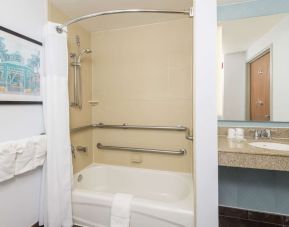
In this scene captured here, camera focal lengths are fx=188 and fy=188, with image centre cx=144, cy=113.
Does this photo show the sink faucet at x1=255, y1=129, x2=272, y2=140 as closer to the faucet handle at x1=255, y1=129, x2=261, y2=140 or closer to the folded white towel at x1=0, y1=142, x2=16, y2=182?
the faucet handle at x1=255, y1=129, x2=261, y2=140

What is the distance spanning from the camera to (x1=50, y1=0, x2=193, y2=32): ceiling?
182 cm

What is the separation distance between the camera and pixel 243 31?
5.97 ft

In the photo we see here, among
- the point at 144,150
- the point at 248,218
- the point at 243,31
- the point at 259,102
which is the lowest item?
the point at 248,218

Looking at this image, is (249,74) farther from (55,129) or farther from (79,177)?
(79,177)

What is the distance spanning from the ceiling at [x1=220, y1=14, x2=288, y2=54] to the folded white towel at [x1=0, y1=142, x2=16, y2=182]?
2.03 metres

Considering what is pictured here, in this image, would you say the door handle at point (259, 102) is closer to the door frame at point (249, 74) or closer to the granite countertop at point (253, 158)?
the door frame at point (249, 74)

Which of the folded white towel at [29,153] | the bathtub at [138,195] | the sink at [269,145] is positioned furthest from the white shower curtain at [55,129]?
the sink at [269,145]

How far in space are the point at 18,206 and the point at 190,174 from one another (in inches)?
66.0

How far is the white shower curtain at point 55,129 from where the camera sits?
5.21 ft

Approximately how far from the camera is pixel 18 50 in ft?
4.83

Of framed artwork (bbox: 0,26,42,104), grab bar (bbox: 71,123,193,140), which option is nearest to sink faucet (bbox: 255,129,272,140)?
grab bar (bbox: 71,123,193,140)

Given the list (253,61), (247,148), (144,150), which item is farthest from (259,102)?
(144,150)

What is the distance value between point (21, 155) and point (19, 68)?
68 cm

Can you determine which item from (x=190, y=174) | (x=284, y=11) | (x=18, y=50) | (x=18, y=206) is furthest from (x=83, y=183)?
(x=284, y=11)
